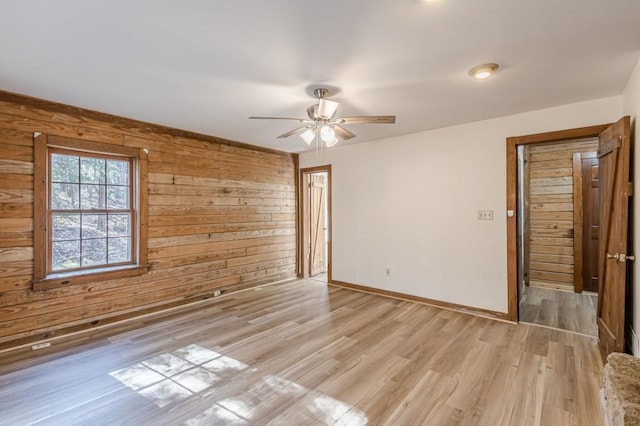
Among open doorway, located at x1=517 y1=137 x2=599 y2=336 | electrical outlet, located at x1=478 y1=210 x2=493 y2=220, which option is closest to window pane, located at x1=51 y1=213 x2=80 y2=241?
electrical outlet, located at x1=478 y1=210 x2=493 y2=220

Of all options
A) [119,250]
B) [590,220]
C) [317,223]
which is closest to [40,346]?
[119,250]

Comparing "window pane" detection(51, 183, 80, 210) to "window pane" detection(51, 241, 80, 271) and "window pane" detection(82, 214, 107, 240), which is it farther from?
"window pane" detection(51, 241, 80, 271)

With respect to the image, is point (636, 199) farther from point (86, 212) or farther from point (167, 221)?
point (86, 212)

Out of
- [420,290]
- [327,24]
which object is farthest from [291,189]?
[327,24]

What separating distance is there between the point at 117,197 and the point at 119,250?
655 mm

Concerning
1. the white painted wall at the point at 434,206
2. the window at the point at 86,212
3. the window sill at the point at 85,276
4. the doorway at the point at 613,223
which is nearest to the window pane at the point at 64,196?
the window at the point at 86,212

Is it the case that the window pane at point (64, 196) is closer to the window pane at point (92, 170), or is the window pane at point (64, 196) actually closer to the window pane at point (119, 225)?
the window pane at point (92, 170)

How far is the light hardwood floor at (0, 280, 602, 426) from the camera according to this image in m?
2.03

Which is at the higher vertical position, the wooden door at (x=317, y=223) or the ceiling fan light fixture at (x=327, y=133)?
the ceiling fan light fixture at (x=327, y=133)

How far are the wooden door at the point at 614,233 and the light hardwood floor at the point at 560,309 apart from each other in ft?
1.79

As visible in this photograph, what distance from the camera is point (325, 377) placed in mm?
2453

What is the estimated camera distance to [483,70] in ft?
7.97

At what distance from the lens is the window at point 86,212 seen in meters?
3.15

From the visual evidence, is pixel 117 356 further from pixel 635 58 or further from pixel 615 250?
pixel 635 58
